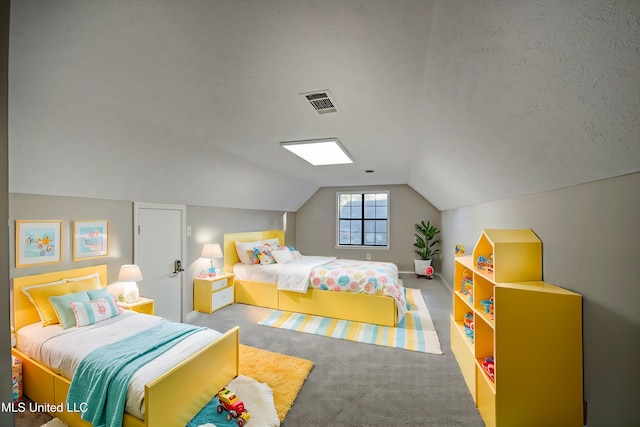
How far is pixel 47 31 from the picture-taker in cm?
132

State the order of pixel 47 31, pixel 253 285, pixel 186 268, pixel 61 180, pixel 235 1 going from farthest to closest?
pixel 253 285, pixel 186 268, pixel 61 180, pixel 47 31, pixel 235 1

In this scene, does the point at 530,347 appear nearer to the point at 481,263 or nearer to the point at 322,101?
the point at 481,263

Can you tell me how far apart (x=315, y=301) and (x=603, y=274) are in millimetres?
3271

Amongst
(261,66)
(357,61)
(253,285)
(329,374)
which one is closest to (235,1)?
(261,66)

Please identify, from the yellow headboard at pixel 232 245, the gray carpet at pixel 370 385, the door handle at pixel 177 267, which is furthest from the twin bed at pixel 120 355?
the yellow headboard at pixel 232 245

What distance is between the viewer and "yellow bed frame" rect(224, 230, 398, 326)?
376cm

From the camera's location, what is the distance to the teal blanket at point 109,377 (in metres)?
1.72

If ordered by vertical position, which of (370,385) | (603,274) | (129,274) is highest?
(603,274)

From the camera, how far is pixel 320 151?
11.6ft

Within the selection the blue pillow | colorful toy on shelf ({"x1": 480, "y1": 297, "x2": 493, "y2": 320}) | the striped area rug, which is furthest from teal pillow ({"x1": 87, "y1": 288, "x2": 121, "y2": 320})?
colorful toy on shelf ({"x1": 480, "y1": 297, "x2": 493, "y2": 320})

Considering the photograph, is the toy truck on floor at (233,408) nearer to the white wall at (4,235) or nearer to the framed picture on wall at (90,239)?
the white wall at (4,235)

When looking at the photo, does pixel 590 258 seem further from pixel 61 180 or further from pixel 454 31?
pixel 61 180

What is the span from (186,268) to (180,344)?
2086mm

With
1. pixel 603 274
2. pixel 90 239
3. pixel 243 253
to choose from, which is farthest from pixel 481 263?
pixel 90 239
